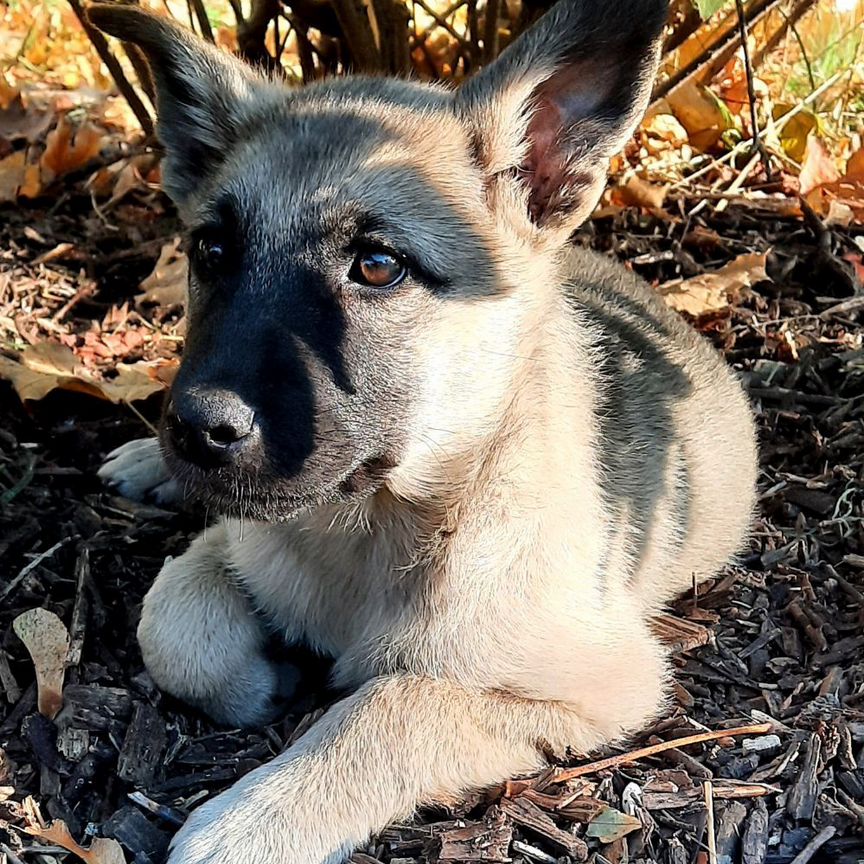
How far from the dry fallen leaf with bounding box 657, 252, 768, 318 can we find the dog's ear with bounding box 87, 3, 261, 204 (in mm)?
2402

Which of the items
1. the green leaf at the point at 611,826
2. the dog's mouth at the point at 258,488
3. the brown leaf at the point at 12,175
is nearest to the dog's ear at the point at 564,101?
the dog's mouth at the point at 258,488

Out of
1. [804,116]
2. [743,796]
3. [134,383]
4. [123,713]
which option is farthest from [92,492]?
[804,116]

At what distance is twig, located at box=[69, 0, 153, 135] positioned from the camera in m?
5.00

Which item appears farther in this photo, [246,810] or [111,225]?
[111,225]

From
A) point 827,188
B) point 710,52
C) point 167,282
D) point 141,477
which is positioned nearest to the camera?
point 141,477

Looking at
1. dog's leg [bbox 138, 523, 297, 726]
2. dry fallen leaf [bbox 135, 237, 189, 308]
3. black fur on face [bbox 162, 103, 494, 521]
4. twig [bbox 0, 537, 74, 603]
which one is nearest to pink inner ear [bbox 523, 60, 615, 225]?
black fur on face [bbox 162, 103, 494, 521]

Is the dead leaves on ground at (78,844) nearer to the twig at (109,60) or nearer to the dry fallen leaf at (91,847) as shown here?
the dry fallen leaf at (91,847)

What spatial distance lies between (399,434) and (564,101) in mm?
991

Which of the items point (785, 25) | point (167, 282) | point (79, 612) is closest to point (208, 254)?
point (79, 612)

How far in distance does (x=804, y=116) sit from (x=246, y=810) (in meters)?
4.90

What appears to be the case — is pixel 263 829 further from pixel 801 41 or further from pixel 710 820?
pixel 801 41

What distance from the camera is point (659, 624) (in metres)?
3.88

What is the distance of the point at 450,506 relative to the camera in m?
3.27

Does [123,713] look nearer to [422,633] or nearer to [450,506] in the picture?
[422,633]
